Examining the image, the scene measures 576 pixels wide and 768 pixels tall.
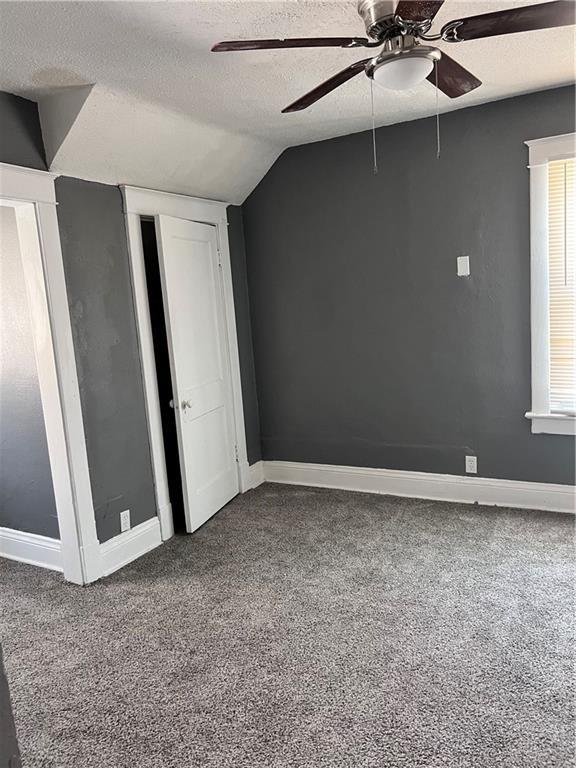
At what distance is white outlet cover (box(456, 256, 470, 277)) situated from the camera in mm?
3604

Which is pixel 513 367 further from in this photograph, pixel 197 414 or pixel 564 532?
pixel 197 414

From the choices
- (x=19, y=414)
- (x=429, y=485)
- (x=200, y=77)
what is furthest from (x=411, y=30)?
(x=429, y=485)

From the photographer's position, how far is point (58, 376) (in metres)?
2.93

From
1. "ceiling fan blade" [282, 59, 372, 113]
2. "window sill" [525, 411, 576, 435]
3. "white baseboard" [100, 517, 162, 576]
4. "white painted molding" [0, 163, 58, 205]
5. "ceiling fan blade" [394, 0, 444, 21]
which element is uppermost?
"ceiling fan blade" [394, 0, 444, 21]

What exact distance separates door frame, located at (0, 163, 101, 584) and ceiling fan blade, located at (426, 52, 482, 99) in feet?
6.34

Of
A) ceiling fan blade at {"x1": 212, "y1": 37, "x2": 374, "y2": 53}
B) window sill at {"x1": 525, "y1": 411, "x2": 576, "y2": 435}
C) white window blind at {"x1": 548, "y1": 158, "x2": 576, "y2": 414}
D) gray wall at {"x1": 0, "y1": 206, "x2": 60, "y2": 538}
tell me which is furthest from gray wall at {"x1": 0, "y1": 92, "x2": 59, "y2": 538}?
white window blind at {"x1": 548, "y1": 158, "x2": 576, "y2": 414}

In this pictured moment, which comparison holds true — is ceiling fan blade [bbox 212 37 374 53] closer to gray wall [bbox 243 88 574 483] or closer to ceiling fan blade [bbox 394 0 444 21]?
ceiling fan blade [bbox 394 0 444 21]

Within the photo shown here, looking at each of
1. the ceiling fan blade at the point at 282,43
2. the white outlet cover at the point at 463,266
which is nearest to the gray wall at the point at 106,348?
the ceiling fan blade at the point at 282,43

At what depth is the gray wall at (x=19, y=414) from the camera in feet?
10.3

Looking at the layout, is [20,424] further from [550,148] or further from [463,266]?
[550,148]

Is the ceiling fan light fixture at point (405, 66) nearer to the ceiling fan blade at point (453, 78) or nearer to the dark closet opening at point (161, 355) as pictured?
the ceiling fan blade at point (453, 78)

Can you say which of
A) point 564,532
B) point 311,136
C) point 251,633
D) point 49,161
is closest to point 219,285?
point 311,136

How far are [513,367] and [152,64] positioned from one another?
2.68 metres

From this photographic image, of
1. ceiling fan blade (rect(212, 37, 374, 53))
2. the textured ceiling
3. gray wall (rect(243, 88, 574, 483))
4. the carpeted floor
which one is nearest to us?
ceiling fan blade (rect(212, 37, 374, 53))
